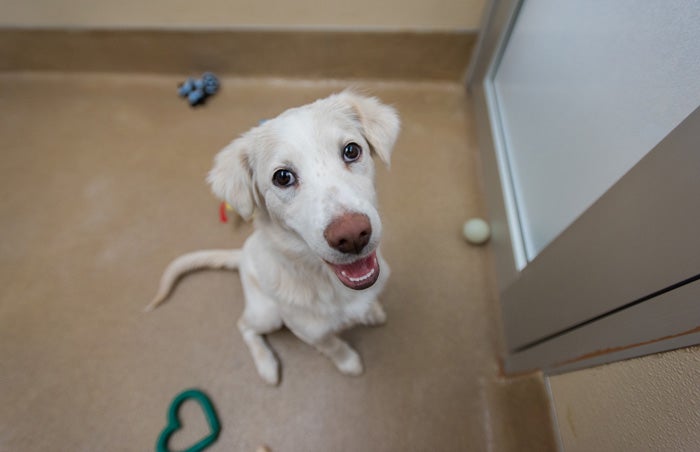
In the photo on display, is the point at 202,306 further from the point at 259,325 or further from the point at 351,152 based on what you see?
the point at 351,152

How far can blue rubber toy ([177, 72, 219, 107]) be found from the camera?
2438 millimetres

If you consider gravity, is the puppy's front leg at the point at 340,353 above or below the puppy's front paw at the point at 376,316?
below

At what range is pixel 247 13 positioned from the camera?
7.24 feet

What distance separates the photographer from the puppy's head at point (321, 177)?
86cm

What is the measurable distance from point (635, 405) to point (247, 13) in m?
2.58

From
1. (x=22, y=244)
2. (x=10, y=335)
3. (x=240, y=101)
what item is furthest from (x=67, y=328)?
(x=240, y=101)

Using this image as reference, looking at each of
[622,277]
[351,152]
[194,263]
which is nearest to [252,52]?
[194,263]

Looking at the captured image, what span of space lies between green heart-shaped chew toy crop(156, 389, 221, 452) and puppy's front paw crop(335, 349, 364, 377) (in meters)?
0.57

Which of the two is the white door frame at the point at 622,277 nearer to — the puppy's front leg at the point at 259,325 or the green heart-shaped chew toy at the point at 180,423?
the puppy's front leg at the point at 259,325

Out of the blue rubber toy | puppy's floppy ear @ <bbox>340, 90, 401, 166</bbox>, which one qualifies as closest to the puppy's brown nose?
puppy's floppy ear @ <bbox>340, 90, 401, 166</bbox>

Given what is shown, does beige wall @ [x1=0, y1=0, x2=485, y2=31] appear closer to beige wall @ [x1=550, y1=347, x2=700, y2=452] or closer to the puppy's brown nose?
the puppy's brown nose

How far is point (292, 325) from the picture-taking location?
1.28 metres

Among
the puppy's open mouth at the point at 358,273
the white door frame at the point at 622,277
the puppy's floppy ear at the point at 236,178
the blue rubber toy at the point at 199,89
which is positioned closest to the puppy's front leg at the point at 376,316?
the white door frame at the point at 622,277

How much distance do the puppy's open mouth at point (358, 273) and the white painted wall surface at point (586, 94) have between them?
2.05 feet
